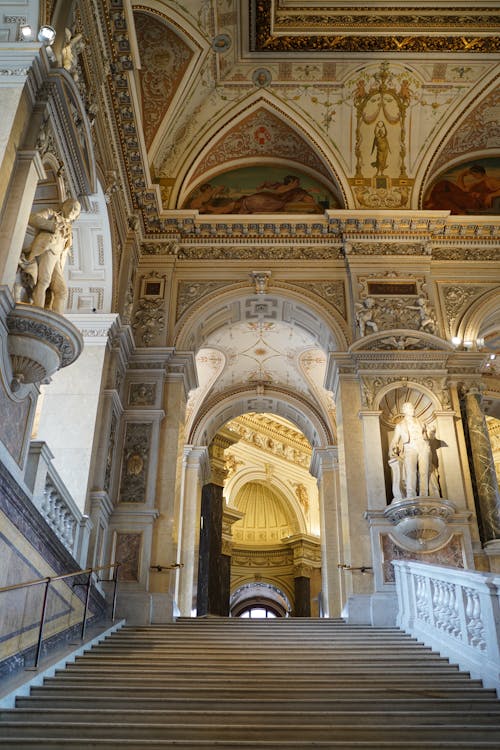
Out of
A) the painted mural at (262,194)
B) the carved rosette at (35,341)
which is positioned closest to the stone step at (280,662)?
the carved rosette at (35,341)

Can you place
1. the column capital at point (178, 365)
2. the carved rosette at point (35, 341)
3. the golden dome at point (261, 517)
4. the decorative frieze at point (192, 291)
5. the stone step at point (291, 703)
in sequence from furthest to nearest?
the golden dome at point (261, 517), the decorative frieze at point (192, 291), the column capital at point (178, 365), the carved rosette at point (35, 341), the stone step at point (291, 703)

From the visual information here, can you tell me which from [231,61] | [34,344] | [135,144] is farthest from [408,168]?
[34,344]

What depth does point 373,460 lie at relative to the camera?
12.0 meters

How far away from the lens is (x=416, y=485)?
11328 mm

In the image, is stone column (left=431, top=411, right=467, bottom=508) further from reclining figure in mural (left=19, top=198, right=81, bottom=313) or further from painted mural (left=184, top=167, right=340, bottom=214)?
reclining figure in mural (left=19, top=198, right=81, bottom=313)

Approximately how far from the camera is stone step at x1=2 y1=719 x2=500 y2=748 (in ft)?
15.7

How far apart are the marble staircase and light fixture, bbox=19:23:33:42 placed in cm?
641

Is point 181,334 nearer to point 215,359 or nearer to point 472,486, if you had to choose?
point 215,359

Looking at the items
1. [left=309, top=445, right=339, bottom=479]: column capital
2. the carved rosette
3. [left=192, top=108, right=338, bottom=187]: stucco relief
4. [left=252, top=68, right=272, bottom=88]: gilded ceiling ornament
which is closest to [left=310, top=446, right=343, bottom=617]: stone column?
[left=309, top=445, right=339, bottom=479]: column capital

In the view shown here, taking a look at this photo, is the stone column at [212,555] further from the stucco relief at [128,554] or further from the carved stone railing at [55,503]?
the carved stone railing at [55,503]

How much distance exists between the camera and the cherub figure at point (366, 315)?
13.0 metres

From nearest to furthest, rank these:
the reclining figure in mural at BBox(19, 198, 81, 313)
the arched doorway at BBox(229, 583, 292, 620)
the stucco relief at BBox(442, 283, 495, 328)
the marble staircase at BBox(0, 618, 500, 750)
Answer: the marble staircase at BBox(0, 618, 500, 750) < the reclining figure in mural at BBox(19, 198, 81, 313) < the stucco relief at BBox(442, 283, 495, 328) < the arched doorway at BBox(229, 583, 292, 620)

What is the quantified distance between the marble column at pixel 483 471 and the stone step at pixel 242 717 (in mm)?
6632

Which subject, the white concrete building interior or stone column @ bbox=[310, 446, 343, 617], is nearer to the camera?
the white concrete building interior
